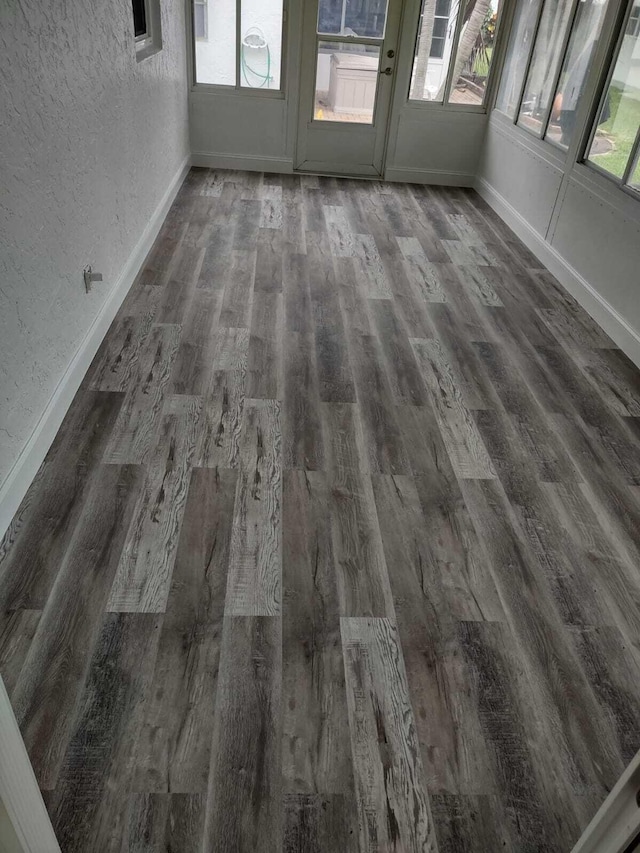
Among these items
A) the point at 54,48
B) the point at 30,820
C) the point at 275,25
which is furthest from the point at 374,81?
the point at 30,820

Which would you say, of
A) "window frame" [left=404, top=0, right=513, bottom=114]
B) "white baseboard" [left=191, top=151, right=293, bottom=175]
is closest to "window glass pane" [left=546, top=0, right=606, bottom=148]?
"window frame" [left=404, top=0, right=513, bottom=114]

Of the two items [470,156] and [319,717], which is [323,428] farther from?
[470,156]

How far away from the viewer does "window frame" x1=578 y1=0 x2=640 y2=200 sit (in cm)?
328

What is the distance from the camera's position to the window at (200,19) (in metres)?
4.85

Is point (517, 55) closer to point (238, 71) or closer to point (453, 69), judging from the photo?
point (453, 69)

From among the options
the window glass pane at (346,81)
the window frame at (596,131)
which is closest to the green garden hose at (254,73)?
the window glass pane at (346,81)

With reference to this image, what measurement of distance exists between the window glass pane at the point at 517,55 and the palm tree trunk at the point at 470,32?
0.25 meters

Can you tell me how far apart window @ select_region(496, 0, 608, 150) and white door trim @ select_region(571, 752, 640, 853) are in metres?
4.10

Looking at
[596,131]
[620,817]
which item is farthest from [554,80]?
[620,817]

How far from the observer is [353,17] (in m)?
4.95

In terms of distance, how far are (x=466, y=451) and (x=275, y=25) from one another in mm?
4190

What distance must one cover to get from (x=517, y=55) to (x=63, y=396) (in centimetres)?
437

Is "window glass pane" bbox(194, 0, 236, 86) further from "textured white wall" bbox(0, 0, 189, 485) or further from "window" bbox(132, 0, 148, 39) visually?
"textured white wall" bbox(0, 0, 189, 485)

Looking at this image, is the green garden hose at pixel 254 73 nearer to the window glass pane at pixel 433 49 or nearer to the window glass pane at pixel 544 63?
the window glass pane at pixel 433 49
